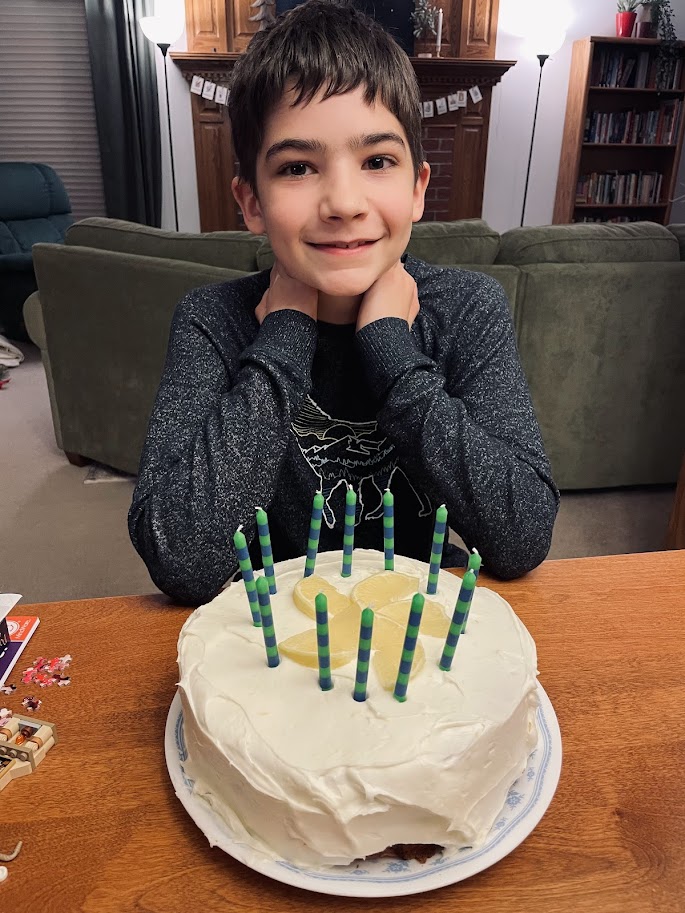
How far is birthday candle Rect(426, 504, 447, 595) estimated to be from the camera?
63 centimetres

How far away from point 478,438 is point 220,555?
366 millimetres

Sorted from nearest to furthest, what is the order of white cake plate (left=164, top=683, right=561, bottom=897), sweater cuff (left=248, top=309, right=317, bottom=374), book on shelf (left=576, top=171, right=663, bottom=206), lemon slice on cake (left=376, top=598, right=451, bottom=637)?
white cake plate (left=164, top=683, right=561, bottom=897) < lemon slice on cake (left=376, top=598, right=451, bottom=637) < sweater cuff (left=248, top=309, right=317, bottom=374) < book on shelf (left=576, top=171, right=663, bottom=206)

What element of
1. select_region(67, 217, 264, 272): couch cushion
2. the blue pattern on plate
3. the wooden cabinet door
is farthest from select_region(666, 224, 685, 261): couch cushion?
the wooden cabinet door

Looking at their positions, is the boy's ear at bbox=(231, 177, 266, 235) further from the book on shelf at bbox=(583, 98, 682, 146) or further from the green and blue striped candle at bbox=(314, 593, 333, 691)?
the book on shelf at bbox=(583, 98, 682, 146)

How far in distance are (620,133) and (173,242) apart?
185 inches

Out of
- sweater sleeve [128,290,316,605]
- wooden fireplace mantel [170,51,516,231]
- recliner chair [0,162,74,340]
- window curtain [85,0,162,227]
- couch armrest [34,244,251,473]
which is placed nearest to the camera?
sweater sleeve [128,290,316,605]

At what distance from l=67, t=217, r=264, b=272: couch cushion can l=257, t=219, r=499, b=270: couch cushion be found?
0.07 metres

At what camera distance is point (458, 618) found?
548mm

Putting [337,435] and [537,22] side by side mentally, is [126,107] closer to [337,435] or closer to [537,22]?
[537,22]

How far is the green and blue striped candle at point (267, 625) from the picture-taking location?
0.56m

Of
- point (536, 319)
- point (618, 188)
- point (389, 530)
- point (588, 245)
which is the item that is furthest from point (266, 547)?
point (618, 188)

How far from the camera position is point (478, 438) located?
0.91 m

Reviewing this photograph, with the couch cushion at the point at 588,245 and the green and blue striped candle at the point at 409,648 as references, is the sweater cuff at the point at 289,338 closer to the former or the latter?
the green and blue striped candle at the point at 409,648

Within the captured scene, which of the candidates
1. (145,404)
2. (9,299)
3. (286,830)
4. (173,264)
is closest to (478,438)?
(286,830)
